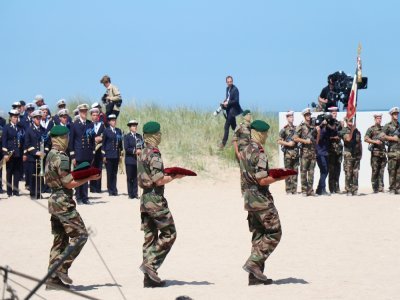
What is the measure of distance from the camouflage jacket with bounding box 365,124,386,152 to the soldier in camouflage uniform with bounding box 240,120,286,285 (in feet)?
38.8

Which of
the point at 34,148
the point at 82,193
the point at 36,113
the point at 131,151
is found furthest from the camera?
the point at 34,148

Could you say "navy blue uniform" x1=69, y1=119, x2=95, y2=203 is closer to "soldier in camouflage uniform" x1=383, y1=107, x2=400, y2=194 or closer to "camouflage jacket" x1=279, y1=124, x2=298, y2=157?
"camouflage jacket" x1=279, y1=124, x2=298, y2=157

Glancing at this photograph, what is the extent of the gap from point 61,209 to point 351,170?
12.5 m

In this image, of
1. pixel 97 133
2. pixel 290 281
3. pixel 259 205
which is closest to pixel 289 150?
pixel 97 133

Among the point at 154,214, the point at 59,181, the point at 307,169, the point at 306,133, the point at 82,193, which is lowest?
the point at 82,193

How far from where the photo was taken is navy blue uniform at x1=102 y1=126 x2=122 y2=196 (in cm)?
2291

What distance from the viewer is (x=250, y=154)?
11.7 metres

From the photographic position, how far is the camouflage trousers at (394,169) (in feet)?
76.4

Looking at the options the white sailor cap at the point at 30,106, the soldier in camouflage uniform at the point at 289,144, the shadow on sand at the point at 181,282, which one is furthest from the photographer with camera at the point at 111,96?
the shadow on sand at the point at 181,282

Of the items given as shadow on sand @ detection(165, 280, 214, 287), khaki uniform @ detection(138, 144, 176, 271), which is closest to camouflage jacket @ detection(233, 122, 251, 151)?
shadow on sand @ detection(165, 280, 214, 287)

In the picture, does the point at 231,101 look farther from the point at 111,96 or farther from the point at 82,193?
the point at 82,193

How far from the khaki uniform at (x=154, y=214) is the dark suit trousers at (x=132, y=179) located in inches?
413

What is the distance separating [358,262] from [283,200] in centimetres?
826

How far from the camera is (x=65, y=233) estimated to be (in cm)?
1170
